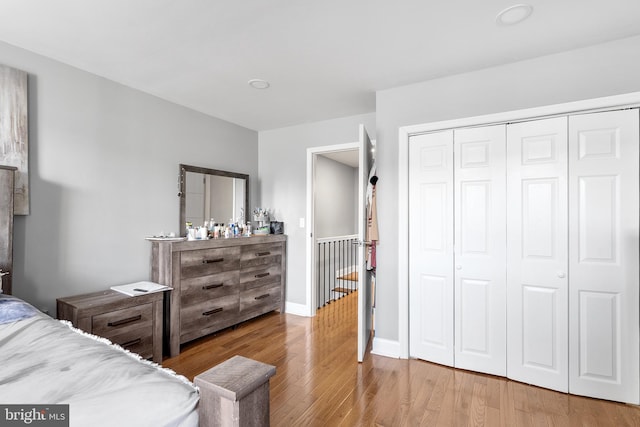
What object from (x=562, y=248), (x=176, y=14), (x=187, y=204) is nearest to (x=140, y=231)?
(x=187, y=204)

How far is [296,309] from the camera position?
401 centimetres

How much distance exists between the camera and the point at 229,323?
329 cm

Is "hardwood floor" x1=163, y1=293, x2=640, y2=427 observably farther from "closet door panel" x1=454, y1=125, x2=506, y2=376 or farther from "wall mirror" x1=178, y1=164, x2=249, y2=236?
"wall mirror" x1=178, y1=164, x2=249, y2=236

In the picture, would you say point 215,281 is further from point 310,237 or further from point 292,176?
point 292,176

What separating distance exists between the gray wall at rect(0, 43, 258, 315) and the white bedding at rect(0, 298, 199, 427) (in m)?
1.53

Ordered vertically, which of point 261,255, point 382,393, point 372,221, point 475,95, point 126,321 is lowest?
point 382,393

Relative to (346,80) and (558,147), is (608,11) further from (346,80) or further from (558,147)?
(346,80)

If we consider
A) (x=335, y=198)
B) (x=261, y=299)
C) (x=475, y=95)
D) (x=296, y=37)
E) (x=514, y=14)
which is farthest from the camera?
(x=335, y=198)

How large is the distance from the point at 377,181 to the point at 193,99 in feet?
6.81

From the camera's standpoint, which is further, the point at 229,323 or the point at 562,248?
the point at 229,323

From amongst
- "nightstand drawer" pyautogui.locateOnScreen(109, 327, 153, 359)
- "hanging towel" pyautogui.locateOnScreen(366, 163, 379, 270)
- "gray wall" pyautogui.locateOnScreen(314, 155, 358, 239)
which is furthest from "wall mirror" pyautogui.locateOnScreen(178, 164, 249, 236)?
"hanging towel" pyautogui.locateOnScreen(366, 163, 379, 270)

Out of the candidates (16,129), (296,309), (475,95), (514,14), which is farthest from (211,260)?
(514,14)

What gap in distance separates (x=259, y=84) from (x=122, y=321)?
230cm

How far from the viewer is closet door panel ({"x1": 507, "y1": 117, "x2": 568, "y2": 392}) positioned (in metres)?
2.20
